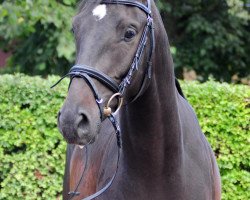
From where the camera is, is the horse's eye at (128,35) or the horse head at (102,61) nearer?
the horse head at (102,61)

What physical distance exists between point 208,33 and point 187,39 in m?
0.57

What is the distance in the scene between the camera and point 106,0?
99.7 inches

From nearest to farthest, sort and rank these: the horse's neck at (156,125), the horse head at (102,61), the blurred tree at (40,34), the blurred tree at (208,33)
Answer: the horse head at (102,61)
the horse's neck at (156,125)
the blurred tree at (40,34)
the blurred tree at (208,33)

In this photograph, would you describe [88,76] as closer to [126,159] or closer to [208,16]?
[126,159]

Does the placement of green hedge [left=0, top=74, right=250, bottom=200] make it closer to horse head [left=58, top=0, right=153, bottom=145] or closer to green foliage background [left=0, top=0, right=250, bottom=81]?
green foliage background [left=0, top=0, right=250, bottom=81]

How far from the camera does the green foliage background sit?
26.3 feet

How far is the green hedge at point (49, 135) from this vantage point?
5.52 metres

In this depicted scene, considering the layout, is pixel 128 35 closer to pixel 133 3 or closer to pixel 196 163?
pixel 133 3

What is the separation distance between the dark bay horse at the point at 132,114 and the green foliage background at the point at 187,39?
475cm

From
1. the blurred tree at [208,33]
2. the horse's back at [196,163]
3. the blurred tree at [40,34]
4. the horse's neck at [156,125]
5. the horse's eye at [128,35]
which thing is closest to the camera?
the horse's eye at [128,35]

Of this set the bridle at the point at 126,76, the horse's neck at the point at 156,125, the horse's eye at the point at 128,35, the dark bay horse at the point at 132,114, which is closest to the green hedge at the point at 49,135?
the dark bay horse at the point at 132,114

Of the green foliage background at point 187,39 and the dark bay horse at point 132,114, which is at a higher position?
the green foliage background at point 187,39

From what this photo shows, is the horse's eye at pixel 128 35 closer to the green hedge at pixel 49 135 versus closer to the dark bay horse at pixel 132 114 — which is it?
the dark bay horse at pixel 132 114

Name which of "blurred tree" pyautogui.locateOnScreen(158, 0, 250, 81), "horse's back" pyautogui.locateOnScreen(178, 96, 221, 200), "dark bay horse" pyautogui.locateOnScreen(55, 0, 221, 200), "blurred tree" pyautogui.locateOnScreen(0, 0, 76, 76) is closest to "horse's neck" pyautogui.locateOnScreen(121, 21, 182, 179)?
"dark bay horse" pyautogui.locateOnScreen(55, 0, 221, 200)
